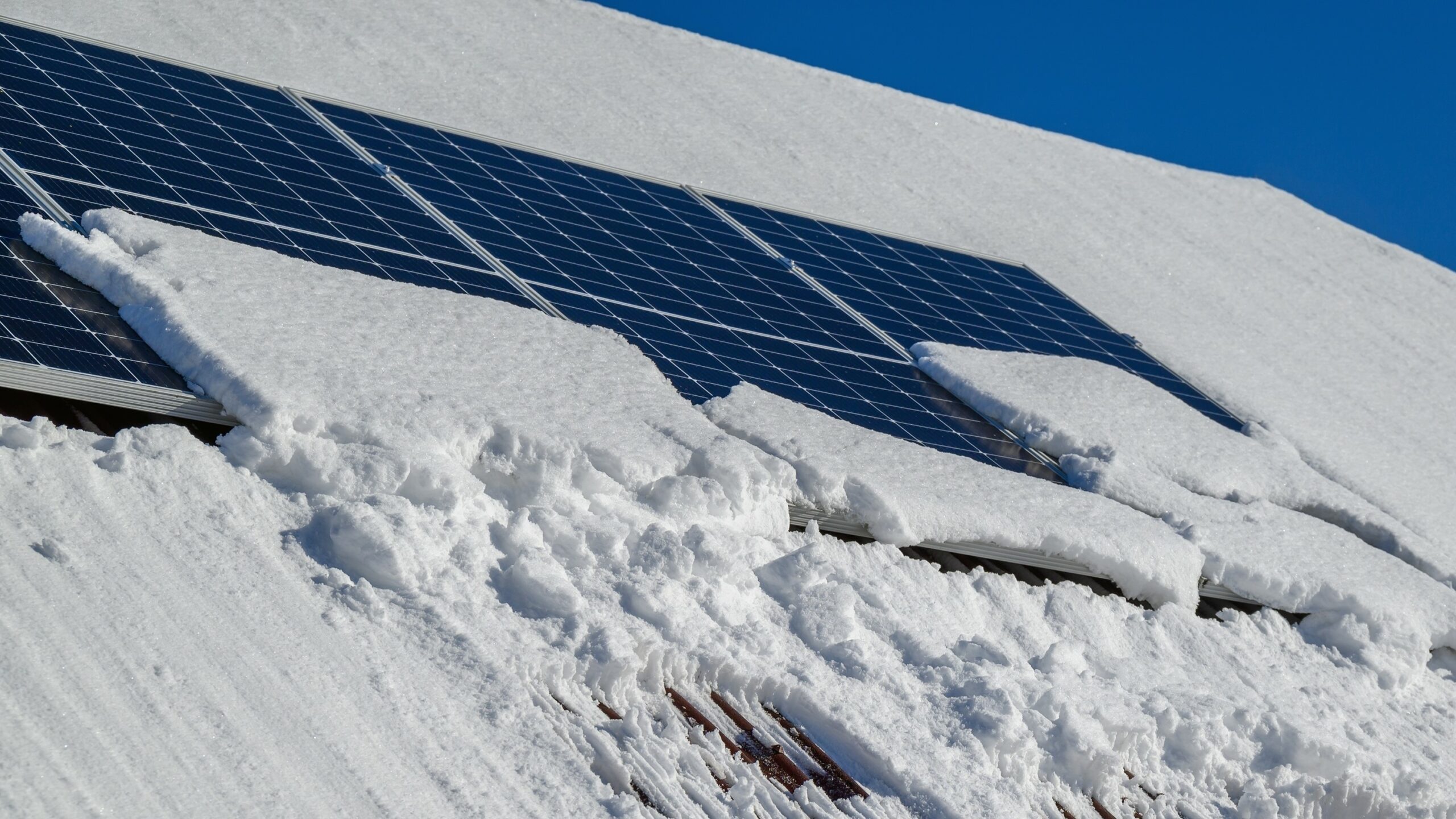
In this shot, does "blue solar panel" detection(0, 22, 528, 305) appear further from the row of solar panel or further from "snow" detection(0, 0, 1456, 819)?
"snow" detection(0, 0, 1456, 819)

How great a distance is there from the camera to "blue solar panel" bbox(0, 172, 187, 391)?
229 inches

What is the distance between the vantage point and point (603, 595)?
5.84 m

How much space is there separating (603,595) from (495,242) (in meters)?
3.53

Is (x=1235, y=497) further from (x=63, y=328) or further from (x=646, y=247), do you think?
(x=63, y=328)

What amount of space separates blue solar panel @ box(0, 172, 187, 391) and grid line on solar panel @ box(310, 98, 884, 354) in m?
2.49

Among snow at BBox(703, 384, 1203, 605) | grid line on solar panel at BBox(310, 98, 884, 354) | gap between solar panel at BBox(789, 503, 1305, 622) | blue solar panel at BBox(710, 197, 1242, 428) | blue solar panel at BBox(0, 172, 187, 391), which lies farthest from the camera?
blue solar panel at BBox(710, 197, 1242, 428)

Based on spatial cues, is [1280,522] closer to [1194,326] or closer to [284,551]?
[1194,326]

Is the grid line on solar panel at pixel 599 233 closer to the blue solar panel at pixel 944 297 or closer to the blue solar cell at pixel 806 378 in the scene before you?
the blue solar cell at pixel 806 378

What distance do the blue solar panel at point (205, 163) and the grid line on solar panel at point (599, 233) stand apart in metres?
0.43

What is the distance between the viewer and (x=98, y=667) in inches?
182

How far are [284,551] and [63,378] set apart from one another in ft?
3.49

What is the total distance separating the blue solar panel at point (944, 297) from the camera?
10555mm

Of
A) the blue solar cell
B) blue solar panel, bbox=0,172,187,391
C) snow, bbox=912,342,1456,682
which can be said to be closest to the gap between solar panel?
snow, bbox=912,342,1456,682

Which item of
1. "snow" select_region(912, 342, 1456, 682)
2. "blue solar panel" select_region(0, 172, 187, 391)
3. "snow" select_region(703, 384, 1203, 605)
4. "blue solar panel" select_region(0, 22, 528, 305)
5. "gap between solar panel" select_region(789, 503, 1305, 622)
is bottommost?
"blue solar panel" select_region(0, 172, 187, 391)
